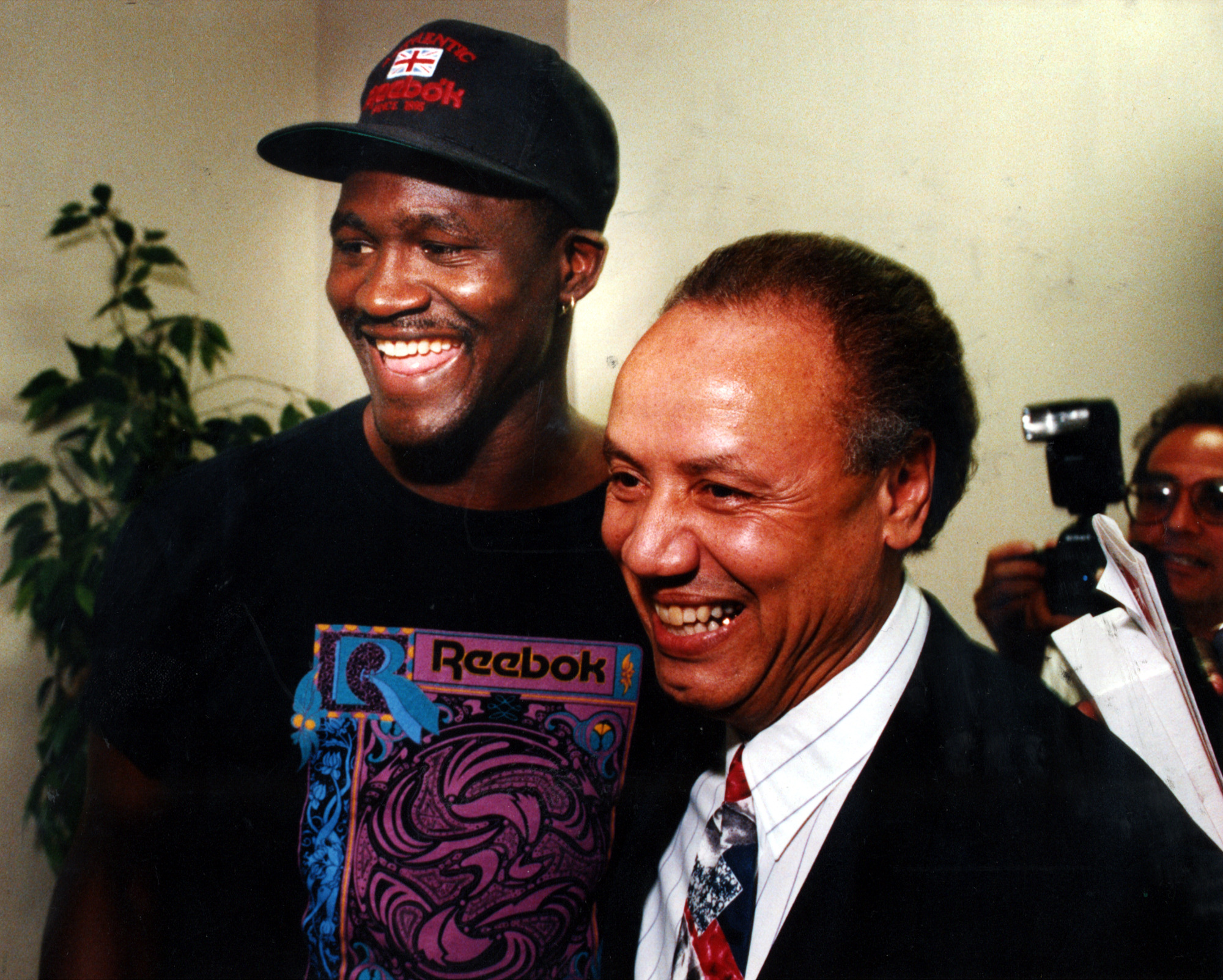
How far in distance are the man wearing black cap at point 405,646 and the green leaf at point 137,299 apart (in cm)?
23

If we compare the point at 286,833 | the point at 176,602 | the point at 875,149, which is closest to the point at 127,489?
the point at 176,602

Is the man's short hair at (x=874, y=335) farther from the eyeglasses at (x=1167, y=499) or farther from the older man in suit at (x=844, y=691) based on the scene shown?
the eyeglasses at (x=1167, y=499)

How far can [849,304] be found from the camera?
1.01m

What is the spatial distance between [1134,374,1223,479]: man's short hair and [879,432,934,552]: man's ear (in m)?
0.32

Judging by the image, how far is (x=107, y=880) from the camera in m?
1.21

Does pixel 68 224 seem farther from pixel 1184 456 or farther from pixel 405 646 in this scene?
pixel 1184 456

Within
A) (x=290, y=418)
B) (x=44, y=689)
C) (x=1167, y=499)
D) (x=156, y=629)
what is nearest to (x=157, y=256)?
(x=290, y=418)

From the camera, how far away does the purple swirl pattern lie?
1155 millimetres

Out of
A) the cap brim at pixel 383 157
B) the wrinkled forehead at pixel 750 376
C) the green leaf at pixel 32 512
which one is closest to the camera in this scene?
the wrinkled forehead at pixel 750 376

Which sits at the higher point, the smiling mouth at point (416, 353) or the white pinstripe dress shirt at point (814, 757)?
the smiling mouth at point (416, 353)

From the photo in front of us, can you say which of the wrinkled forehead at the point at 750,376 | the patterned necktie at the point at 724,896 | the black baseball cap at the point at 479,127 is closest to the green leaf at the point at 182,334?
the black baseball cap at the point at 479,127

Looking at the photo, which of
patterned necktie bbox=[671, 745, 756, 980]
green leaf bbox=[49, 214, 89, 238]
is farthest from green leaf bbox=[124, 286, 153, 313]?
patterned necktie bbox=[671, 745, 756, 980]

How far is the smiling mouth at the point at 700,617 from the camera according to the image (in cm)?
102

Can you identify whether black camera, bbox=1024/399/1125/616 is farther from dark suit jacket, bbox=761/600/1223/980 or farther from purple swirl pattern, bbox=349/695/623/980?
purple swirl pattern, bbox=349/695/623/980
